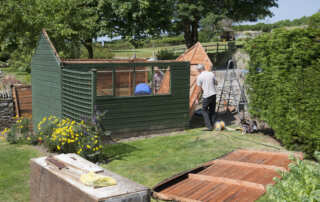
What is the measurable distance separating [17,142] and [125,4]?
16.6 metres

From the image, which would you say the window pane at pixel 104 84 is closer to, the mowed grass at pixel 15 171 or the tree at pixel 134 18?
the mowed grass at pixel 15 171

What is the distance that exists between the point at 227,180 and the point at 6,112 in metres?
14.6

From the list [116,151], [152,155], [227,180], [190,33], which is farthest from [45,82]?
[190,33]

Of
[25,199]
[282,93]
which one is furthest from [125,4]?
[25,199]

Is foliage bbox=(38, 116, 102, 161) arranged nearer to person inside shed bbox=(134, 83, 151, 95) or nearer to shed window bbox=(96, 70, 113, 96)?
shed window bbox=(96, 70, 113, 96)

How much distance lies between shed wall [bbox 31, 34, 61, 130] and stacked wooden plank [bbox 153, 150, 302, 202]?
6099 millimetres

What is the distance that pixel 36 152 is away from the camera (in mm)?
9422

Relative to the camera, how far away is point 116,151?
938 cm

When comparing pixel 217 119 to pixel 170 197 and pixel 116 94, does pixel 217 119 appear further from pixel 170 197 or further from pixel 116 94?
pixel 170 197

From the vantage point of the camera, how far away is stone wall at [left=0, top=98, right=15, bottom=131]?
17562 mm

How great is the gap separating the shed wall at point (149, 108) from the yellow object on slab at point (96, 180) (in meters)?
6.24

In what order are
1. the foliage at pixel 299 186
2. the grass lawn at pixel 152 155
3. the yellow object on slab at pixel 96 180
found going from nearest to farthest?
the foliage at pixel 299 186 < the yellow object on slab at pixel 96 180 < the grass lawn at pixel 152 155

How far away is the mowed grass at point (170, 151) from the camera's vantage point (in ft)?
24.6

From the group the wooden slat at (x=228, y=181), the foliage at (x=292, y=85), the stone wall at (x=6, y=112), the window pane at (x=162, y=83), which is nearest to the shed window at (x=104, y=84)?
the window pane at (x=162, y=83)
